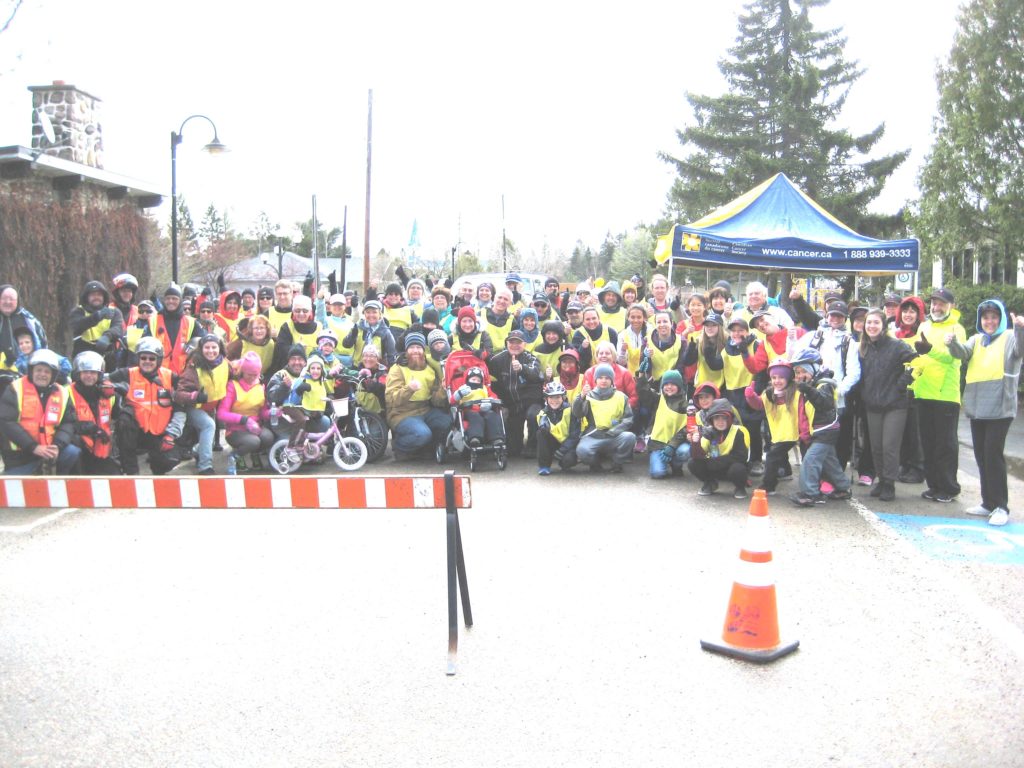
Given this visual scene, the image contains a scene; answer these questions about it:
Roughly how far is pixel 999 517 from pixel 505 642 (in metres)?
4.79

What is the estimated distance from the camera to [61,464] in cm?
846

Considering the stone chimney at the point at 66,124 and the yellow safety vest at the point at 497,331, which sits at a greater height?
the stone chimney at the point at 66,124

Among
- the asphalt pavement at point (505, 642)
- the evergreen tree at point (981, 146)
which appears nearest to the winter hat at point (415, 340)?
the asphalt pavement at point (505, 642)

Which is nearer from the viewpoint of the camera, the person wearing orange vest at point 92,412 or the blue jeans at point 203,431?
the person wearing orange vest at point 92,412

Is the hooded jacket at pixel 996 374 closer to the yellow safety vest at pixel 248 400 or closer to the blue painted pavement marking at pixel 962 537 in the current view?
the blue painted pavement marking at pixel 962 537

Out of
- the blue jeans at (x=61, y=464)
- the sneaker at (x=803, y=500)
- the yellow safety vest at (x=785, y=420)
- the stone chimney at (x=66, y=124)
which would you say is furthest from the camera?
the stone chimney at (x=66, y=124)

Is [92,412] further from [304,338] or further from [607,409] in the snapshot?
[607,409]

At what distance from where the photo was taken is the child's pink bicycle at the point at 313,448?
9727mm

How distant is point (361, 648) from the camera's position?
4.93 metres

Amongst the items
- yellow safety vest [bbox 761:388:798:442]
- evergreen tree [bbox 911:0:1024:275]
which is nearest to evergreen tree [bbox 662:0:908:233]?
evergreen tree [bbox 911:0:1024:275]

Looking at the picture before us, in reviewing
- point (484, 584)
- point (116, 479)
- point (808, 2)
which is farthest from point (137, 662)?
Answer: point (808, 2)

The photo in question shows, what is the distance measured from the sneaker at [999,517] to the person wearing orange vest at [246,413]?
6.92m

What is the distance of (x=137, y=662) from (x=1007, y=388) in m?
6.77

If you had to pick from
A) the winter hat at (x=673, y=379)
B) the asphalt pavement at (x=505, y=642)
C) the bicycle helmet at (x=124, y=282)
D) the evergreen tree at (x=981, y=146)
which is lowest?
the asphalt pavement at (x=505, y=642)
